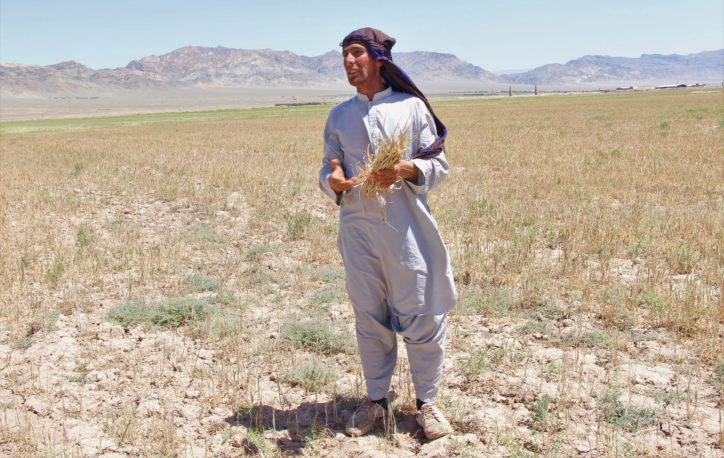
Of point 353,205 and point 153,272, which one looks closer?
point 353,205

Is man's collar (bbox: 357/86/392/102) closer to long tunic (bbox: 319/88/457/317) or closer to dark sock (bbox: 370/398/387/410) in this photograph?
long tunic (bbox: 319/88/457/317)

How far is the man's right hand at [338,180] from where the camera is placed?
9.97 feet

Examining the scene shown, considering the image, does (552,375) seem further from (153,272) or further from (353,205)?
(153,272)

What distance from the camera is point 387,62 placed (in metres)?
3.16

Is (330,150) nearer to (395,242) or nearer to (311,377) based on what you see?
(395,242)

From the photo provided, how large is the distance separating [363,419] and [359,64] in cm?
212

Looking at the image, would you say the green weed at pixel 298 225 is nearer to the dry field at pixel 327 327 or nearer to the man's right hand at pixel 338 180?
the dry field at pixel 327 327

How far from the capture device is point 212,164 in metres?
14.6

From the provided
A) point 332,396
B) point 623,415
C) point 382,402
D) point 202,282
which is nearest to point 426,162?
point 382,402

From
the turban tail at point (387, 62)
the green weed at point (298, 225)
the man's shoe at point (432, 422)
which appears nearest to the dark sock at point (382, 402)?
the man's shoe at point (432, 422)

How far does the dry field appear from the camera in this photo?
3438mm

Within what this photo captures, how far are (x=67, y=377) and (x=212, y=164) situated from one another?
1094cm

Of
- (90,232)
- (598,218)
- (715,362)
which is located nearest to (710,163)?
(598,218)

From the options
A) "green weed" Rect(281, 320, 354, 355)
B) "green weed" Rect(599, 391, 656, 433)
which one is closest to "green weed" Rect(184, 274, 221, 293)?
"green weed" Rect(281, 320, 354, 355)
